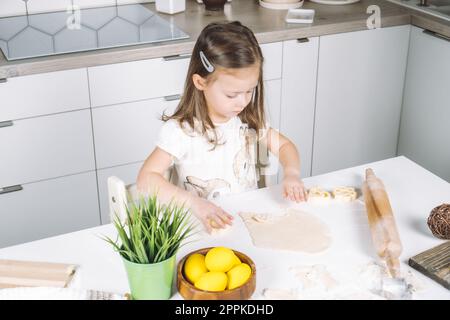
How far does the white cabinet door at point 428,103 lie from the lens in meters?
2.64

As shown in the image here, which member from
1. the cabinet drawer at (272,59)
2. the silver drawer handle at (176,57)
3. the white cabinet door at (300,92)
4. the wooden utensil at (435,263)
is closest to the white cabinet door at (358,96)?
the white cabinet door at (300,92)

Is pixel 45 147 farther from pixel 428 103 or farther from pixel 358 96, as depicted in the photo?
pixel 428 103

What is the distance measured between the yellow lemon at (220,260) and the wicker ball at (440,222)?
0.44 meters

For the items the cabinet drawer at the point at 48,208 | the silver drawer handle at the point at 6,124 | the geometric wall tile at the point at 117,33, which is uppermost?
the geometric wall tile at the point at 117,33

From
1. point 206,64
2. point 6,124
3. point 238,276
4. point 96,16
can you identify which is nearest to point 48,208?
point 6,124

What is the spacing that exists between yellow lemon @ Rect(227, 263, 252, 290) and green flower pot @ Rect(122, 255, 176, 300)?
0.34ft

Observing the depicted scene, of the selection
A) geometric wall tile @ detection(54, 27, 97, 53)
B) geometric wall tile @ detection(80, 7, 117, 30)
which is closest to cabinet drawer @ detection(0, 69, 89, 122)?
geometric wall tile @ detection(54, 27, 97, 53)

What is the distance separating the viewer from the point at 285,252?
1343 millimetres

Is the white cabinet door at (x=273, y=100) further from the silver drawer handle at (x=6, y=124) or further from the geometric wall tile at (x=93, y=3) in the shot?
the silver drawer handle at (x=6, y=124)

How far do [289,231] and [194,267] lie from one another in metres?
0.29

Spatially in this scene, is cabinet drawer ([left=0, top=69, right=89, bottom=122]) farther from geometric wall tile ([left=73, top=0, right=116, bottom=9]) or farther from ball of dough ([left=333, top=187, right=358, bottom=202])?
ball of dough ([left=333, top=187, right=358, bottom=202])

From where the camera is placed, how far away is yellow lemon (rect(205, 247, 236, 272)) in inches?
47.0

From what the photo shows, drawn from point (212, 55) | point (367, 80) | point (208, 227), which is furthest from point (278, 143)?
point (367, 80)

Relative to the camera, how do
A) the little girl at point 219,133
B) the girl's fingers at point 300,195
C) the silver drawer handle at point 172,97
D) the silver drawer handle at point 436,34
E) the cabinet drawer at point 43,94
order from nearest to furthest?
1. the girl's fingers at point 300,195
2. the little girl at point 219,133
3. the cabinet drawer at point 43,94
4. the silver drawer handle at point 172,97
5. the silver drawer handle at point 436,34
